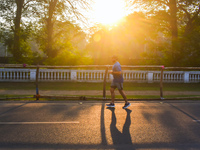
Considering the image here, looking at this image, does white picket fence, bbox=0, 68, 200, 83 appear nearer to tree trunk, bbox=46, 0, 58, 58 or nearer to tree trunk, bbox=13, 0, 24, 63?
tree trunk, bbox=13, 0, 24, 63

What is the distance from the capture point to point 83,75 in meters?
15.2

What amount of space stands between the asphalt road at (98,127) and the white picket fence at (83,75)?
7732mm

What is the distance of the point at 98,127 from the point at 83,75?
10.3 m

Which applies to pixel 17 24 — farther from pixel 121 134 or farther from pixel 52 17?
pixel 121 134

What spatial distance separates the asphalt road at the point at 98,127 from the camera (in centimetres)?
402

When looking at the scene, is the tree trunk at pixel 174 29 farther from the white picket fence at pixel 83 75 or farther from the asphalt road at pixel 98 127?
the asphalt road at pixel 98 127

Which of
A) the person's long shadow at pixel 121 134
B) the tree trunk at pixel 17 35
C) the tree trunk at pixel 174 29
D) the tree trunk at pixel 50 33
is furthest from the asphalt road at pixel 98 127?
the tree trunk at pixel 50 33

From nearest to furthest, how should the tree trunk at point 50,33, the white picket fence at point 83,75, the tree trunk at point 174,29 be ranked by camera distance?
the white picket fence at point 83,75, the tree trunk at point 174,29, the tree trunk at point 50,33

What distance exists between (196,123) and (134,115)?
169 centimetres

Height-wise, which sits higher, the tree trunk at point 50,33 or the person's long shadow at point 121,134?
the tree trunk at point 50,33

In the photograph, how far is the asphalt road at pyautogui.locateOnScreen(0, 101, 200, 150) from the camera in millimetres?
4016

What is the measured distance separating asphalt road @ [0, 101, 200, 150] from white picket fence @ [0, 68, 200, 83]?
7732 millimetres

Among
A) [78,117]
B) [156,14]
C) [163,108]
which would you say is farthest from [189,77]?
[78,117]

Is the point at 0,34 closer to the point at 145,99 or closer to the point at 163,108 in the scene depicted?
the point at 145,99
